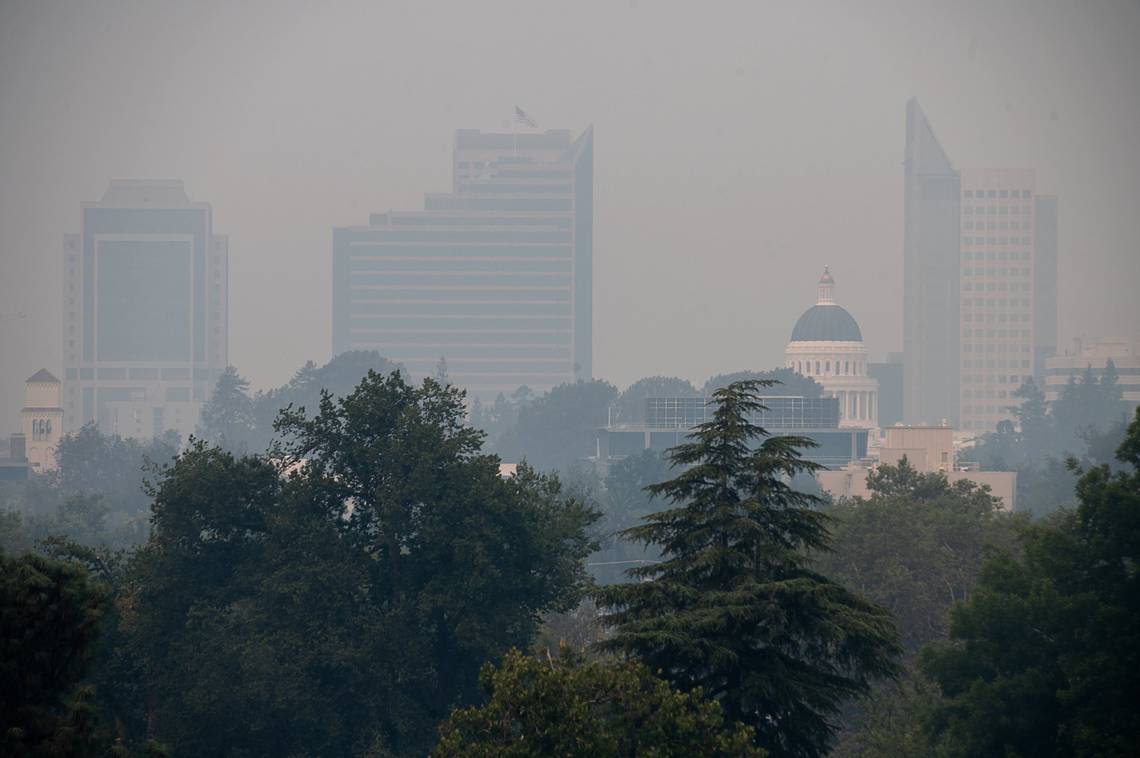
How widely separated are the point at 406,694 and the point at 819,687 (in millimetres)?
15903

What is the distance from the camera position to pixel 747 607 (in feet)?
106

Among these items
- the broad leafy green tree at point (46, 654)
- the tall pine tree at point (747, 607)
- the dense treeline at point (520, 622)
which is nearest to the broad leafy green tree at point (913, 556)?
the dense treeline at point (520, 622)

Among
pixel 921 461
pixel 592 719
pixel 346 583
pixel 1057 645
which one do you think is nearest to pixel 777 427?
pixel 921 461

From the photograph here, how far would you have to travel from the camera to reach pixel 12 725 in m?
29.3

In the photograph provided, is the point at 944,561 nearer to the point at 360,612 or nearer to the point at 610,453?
the point at 360,612

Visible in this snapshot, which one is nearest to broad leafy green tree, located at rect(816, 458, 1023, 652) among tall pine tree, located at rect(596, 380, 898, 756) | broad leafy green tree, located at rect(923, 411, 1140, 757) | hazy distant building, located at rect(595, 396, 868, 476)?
broad leafy green tree, located at rect(923, 411, 1140, 757)

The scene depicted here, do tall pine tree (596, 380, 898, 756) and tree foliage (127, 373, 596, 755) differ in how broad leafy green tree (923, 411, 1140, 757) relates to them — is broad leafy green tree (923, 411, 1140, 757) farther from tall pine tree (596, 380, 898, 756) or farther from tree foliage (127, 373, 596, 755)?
tree foliage (127, 373, 596, 755)

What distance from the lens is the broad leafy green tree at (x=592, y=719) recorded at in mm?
30391

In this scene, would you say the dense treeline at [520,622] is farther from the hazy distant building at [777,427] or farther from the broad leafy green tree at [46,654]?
the hazy distant building at [777,427]

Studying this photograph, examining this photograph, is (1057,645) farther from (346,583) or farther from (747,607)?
(346,583)

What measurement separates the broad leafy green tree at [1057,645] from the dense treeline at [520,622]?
65mm

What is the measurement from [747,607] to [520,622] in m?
16.2

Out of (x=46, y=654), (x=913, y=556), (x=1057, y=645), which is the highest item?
(x=46, y=654)

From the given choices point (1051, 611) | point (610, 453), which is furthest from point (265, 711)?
point (610, 453)
